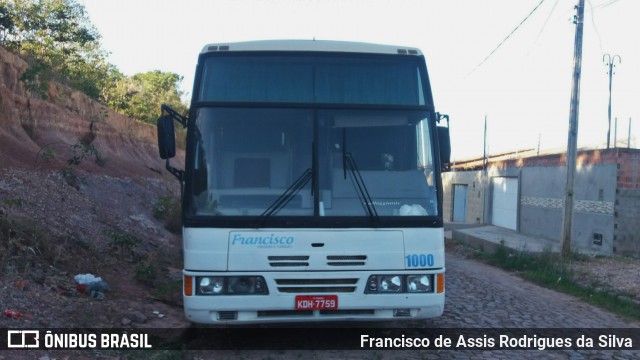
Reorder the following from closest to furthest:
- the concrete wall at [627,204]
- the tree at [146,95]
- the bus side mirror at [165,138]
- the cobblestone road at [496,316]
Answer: the bus side mirror at [165,138]
the cobblestone road at [496,316]
the concrete wall at [627,204]
the tree at [146,95]

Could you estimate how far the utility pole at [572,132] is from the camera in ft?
45.9

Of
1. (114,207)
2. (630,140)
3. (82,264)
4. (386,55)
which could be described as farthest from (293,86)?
(630,140)

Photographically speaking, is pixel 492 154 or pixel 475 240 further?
pixel 492 154

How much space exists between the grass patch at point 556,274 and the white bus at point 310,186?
A: 4.75 m

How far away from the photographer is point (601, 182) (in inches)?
648

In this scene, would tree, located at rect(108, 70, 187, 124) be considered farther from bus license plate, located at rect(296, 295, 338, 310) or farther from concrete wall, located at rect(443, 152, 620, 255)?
bus license plate, located at rect(296, 295, 338, 310)

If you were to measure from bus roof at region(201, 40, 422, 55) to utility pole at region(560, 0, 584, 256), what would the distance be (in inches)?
369

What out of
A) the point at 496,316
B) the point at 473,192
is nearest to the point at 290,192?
the point at 496,316

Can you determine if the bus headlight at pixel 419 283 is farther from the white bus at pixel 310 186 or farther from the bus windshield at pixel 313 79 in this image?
the bus windshield at pixel 313 79

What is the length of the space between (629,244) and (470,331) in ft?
34.0

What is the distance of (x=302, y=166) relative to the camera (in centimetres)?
→ 571

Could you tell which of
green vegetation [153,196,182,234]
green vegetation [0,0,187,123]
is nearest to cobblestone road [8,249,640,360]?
green vegetation [153,196,182,234]

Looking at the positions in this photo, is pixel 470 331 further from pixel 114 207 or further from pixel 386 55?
pixel 114 207

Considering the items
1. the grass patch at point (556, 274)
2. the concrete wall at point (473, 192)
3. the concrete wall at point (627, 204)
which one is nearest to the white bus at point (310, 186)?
the grass patch at point (556, 274)
